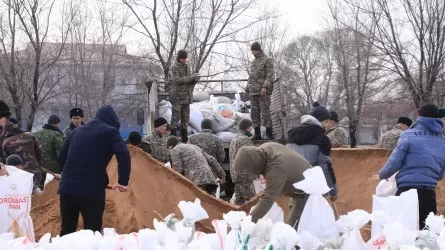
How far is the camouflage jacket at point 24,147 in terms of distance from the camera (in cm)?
791

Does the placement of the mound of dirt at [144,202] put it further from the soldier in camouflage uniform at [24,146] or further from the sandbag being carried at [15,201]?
the sandbag being carried at [15,201]

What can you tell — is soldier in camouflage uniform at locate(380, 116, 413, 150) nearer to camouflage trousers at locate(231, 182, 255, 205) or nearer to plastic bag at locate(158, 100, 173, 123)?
camouflage trousers at locate(231, 182, 255, 205)

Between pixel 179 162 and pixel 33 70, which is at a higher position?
pixel 33 70

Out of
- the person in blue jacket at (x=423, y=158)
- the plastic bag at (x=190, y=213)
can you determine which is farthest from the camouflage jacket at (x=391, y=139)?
the plastic bag at (x=190, y=213)

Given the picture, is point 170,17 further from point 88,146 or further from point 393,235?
point 393,235

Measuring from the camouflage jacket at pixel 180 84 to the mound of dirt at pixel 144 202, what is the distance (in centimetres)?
344

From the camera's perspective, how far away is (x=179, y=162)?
7949mm

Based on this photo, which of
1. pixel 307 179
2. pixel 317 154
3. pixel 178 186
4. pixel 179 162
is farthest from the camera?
pixel 179 162

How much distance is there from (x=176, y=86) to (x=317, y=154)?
16.7ft

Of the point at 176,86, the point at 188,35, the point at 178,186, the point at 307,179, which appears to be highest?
the point at 188,35

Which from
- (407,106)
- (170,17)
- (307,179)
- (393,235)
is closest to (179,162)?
(307,179)

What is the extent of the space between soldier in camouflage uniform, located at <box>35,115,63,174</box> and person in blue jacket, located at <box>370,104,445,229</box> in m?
4.72

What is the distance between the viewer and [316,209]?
14.4 feet

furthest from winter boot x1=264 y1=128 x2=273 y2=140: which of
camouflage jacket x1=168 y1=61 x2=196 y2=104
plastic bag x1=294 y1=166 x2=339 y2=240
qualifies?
plastic bag x1=294 y1=166 x2=339 y2=240
